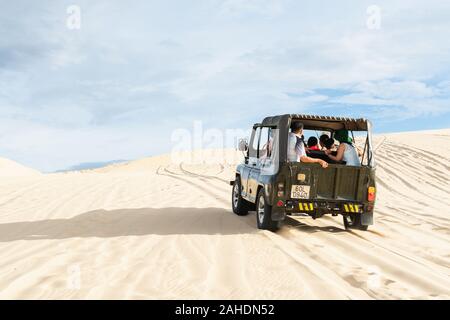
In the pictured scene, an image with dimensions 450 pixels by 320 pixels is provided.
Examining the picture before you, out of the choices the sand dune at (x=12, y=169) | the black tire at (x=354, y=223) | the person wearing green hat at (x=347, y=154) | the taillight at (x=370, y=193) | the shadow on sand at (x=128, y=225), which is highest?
the person wearing green hat at (x=347, y=154)

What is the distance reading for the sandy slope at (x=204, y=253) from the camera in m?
4.86

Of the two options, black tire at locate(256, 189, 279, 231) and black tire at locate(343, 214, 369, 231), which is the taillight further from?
black tire at locate(256, 189, 279, 231)

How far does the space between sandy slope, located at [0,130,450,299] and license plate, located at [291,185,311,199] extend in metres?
0.70

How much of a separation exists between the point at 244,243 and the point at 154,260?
1.74 meters

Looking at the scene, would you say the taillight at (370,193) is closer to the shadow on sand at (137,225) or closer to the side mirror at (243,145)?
the shadow on sand at (137,225)

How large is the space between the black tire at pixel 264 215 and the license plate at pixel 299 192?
488 mm

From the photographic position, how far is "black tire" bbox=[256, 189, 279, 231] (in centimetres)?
817

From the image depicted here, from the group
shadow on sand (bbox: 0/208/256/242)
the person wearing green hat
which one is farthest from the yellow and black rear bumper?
shadow on sand (bbox: 0/208/256/242)

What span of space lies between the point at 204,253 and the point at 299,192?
233cm

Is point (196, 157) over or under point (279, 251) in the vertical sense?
under

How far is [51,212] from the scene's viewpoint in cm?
1129

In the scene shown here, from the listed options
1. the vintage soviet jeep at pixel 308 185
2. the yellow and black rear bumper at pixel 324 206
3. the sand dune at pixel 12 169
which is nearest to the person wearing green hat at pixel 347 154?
the vintage soviet jeep at pixel 308 185
